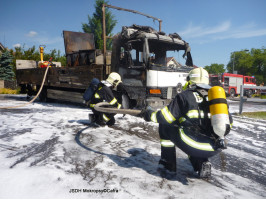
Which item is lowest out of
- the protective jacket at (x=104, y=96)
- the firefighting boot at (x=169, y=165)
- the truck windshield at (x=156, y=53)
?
the firefighting boot at (x=169, y=165)

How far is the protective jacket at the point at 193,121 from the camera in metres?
2.30

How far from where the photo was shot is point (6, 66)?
2239cm

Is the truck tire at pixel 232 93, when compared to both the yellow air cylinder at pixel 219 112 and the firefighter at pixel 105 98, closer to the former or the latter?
the firefighter at pixel 105 98

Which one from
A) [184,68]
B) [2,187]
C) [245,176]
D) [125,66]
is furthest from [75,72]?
[245,176]

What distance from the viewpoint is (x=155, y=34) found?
6113 mm

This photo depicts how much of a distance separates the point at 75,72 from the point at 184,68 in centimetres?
415

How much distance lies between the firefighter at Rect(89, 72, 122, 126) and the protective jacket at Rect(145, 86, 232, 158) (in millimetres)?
2474

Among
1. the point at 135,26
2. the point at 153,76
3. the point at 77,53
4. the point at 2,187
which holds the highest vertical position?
the point at 135,26

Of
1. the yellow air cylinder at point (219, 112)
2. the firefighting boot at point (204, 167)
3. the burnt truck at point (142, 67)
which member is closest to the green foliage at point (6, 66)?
the burnt truck at point (142, 67)

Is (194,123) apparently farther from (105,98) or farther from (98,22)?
(98,22)

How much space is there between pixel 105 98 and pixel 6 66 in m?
22.7

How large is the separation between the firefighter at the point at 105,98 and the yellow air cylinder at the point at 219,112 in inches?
113

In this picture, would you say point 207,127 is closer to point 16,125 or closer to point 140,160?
point 140,160

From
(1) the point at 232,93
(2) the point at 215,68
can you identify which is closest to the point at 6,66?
(1) the point at 232,93
